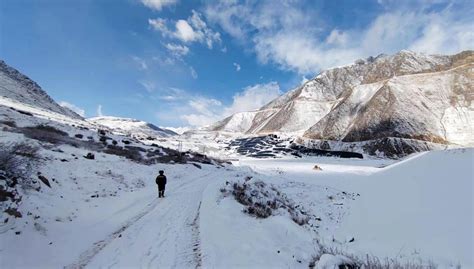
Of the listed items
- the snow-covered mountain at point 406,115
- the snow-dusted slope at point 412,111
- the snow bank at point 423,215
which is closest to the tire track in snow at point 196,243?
the snow bank at point 423,215

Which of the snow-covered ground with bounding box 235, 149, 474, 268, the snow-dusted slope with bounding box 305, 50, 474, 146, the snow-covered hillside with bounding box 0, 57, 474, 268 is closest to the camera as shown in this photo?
the snow-covered hillside with bounding box 0, 57, 474, 268

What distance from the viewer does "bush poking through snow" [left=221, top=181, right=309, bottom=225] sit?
41.2 feet

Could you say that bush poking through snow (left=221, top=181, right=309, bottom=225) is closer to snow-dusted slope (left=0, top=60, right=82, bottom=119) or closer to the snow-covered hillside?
the snow-covered hillside

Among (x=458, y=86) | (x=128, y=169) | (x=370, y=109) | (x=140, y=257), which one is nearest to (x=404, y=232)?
(x=140, y=257)

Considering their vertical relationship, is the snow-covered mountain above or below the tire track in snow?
above

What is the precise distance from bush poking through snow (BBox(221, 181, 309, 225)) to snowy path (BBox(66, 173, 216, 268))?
2507mm

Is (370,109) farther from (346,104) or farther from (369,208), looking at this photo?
(369,208)

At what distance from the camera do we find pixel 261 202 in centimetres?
1575

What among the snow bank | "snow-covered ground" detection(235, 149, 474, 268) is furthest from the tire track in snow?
the snow bank

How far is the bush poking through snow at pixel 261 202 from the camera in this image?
1257cm

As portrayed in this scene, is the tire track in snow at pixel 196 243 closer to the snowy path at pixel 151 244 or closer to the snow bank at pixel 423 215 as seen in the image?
the snowy path at pixel 151 244

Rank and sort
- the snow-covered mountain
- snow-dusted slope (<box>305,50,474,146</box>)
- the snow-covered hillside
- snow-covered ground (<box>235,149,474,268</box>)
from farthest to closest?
snow-dusted slope (<box>305,50,474,146</box>) < the snow-covered mountain < snow-covered ground (<box>235,149,474,268</box>) < the snow-covered hillside

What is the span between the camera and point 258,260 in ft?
23.3

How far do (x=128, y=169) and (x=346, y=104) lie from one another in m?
117
